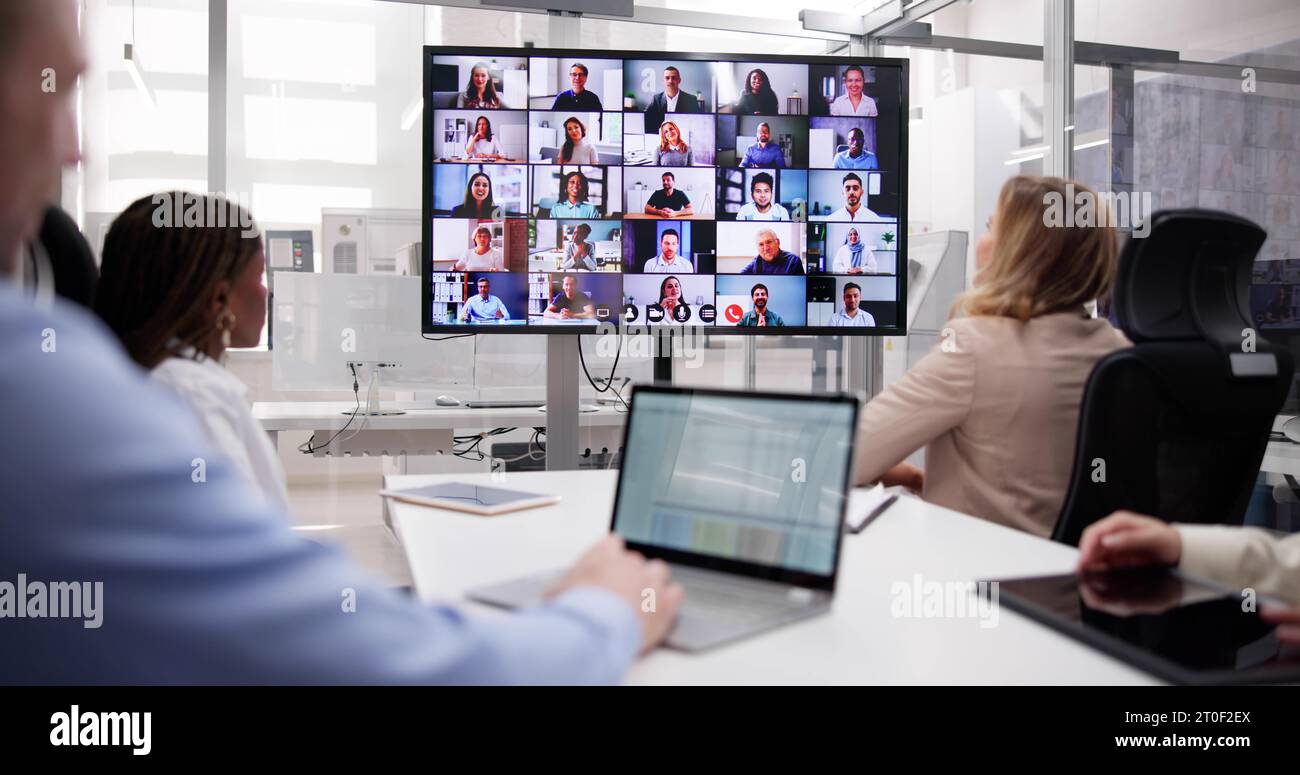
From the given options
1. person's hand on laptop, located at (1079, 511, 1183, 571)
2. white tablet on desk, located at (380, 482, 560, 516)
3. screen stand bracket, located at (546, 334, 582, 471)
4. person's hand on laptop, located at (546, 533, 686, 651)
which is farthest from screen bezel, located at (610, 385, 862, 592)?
screen stand bracket, located at (546, 334, 582, 471)

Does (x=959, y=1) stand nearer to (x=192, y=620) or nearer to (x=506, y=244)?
(x=506, y=244)

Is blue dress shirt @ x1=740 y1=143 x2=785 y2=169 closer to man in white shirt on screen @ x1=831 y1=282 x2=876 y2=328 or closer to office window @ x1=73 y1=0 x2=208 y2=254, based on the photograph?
man in white shirt on screen @ x1=831 y1=282 x2=876 y2=328

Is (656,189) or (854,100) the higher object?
(854,100)

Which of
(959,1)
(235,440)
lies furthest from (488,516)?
(959,1)

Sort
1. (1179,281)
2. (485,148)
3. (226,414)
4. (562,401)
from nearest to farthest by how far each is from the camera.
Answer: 1. (226,414)
2. (1179,281)
3. (485,148)
4. (562,401)

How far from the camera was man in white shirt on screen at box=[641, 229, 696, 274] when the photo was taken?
290 cm

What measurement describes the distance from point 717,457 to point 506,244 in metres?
1.84

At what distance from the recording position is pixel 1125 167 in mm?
3479

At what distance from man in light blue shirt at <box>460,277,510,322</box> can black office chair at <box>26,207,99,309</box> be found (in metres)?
1.34

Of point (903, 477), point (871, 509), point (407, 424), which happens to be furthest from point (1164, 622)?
point (407, 424)

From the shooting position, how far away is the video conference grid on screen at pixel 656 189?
2850 millimetres

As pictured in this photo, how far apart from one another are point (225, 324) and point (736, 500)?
1023mm

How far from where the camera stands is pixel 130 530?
0.46 m

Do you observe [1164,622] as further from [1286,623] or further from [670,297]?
[670,297]
